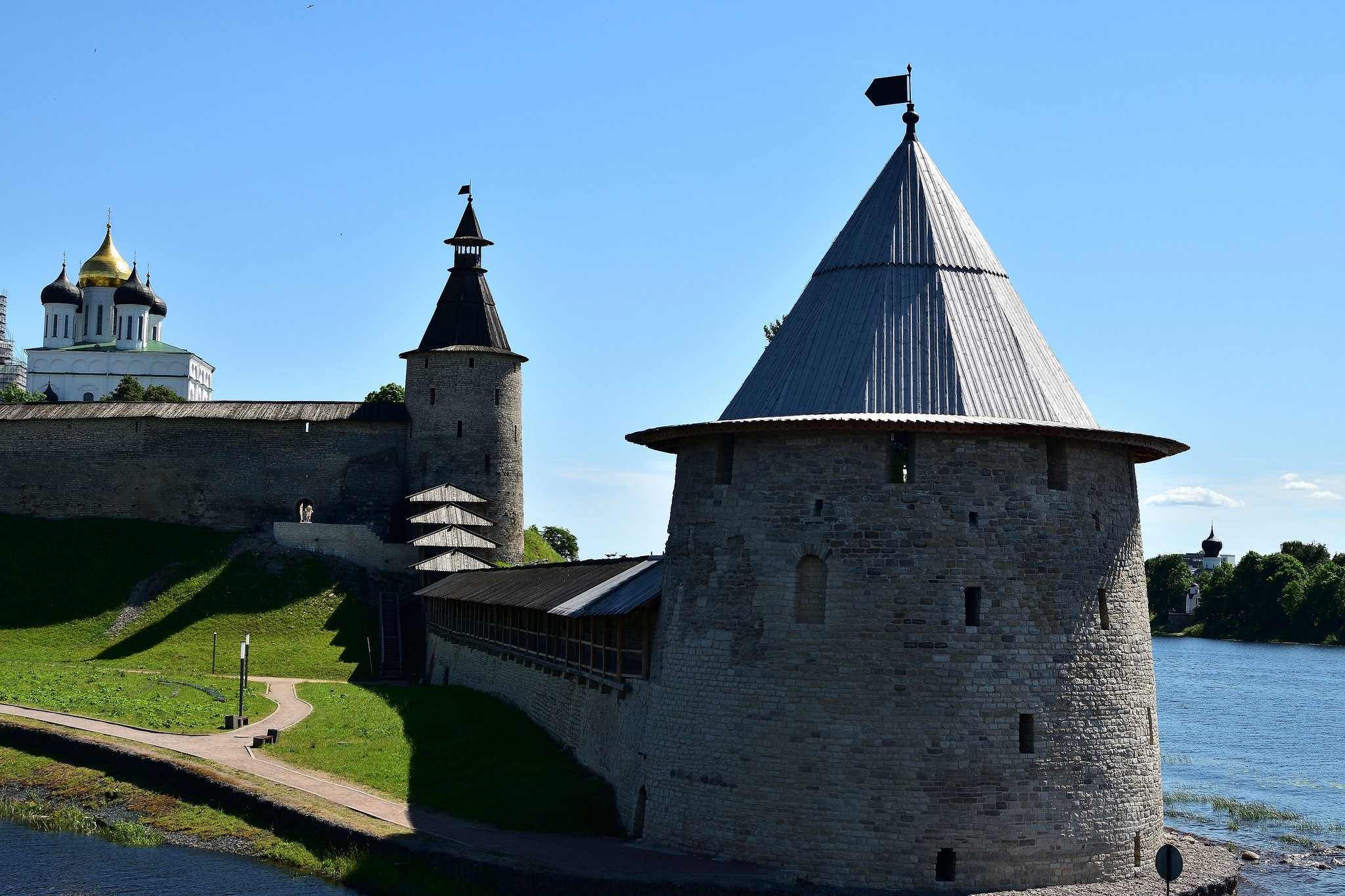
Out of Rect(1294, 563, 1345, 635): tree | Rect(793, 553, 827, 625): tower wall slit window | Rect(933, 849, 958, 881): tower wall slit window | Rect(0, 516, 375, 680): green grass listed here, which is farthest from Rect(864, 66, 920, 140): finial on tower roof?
Rect(1294, 563, 1345, 635): tree

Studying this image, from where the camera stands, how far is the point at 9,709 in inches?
1054

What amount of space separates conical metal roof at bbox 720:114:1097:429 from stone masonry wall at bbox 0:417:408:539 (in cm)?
2972

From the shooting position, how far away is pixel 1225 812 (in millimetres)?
26016

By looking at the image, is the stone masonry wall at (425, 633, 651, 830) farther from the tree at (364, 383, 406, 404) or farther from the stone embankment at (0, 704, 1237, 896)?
the tree at (364, 383, 406, 404)

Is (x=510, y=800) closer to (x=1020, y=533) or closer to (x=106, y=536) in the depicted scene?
(x=1020, y=533)

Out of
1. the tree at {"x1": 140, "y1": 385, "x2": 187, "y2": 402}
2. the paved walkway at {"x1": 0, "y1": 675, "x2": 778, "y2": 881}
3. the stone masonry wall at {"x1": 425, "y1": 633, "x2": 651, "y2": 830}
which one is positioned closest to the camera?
the paved walkway at {"x1": 0, "y1": 675, "x2": 778, "y2": 881}

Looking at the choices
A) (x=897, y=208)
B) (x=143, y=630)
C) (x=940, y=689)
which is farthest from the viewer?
(x=143, y=630)

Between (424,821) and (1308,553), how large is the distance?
252 ft

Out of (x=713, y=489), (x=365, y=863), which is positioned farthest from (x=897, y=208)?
(x=365, y=863)

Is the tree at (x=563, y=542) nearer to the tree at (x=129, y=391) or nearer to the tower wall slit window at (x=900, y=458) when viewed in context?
the tree at (x=129, y=391)

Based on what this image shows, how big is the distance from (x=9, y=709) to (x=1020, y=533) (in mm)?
20861

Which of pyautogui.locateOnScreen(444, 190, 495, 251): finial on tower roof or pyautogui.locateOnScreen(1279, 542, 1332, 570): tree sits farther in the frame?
pyautogui.locateOnScreen(1279, 542, 1332, 570): tree

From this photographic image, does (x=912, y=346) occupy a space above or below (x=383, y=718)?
above

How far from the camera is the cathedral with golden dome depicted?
78.8 meters
